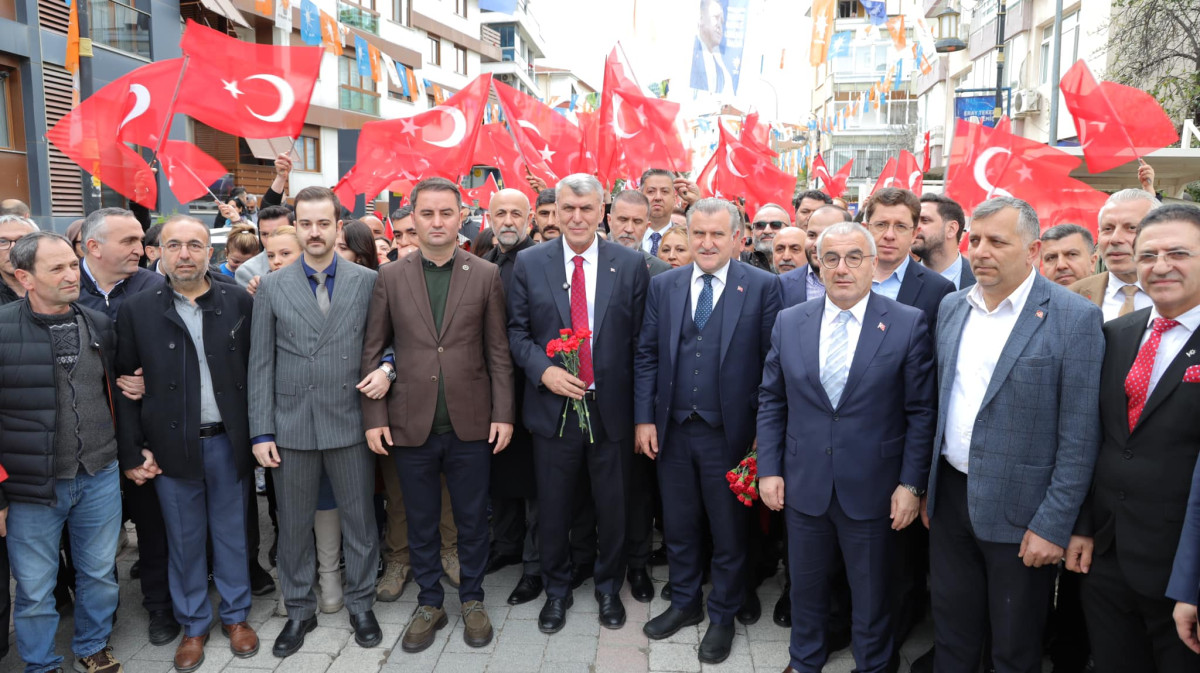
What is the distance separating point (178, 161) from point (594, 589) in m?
5.90

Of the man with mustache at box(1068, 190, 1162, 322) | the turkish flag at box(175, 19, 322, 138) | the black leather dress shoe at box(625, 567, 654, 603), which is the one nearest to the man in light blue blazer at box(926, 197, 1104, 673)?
the man with mustache at box(1068, 190, 1162, 322)

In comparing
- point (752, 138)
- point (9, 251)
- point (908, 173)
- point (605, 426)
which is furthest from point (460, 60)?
point (605, 426)

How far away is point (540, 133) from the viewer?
1076cm

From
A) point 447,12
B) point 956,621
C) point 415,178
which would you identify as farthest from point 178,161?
point 447,12

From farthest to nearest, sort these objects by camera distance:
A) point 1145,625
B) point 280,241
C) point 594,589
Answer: point 280,241 < point 594,589 < point 1145,625

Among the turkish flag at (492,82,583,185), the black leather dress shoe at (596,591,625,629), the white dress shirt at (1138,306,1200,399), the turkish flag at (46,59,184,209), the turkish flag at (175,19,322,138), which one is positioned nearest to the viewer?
the white dress shirt at (1138,306,1200,399)

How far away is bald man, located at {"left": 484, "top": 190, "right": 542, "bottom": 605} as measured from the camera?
4.92 m

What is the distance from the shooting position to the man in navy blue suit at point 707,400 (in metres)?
4.18

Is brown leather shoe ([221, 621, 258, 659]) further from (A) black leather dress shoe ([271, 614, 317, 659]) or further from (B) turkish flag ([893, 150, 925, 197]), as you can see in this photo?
(B) turkish flag ([893, 150, 925, 197])

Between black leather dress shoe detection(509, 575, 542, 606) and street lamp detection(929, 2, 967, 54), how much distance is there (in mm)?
12452

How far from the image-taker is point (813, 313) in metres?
3.74

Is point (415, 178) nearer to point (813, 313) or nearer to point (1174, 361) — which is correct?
point (813, 313)

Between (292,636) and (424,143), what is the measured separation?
612 cm

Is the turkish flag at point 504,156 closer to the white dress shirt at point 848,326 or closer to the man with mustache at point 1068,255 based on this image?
the man with mustache at point 1068,255
